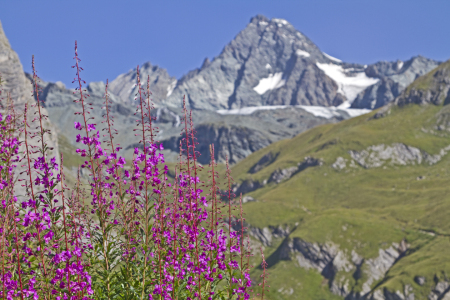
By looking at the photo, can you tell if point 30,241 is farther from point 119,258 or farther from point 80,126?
point 80,126

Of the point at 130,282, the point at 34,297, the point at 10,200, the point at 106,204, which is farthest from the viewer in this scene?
the point at 130,282

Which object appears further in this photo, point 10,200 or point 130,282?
point 130,282

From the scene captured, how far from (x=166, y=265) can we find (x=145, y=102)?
4.29m

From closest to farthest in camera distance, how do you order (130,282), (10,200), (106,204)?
(10,200) < (106,204) < (130,282)

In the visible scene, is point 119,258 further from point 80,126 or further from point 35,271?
point 80,126

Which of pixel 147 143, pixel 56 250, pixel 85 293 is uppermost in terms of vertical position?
pixel 147 143

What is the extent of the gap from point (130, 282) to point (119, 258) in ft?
2.77

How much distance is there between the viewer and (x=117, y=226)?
40.3 ft

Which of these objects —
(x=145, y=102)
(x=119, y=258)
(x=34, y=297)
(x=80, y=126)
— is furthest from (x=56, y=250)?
(x=145, y=102)

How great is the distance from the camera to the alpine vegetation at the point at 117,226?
10.8 m

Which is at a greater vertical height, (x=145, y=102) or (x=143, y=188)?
(x=145, y=102)

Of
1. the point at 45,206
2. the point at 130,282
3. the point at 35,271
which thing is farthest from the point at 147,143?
the point at 35,271

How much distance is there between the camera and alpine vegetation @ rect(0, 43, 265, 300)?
35.3ft

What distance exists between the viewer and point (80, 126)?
1177 cm
